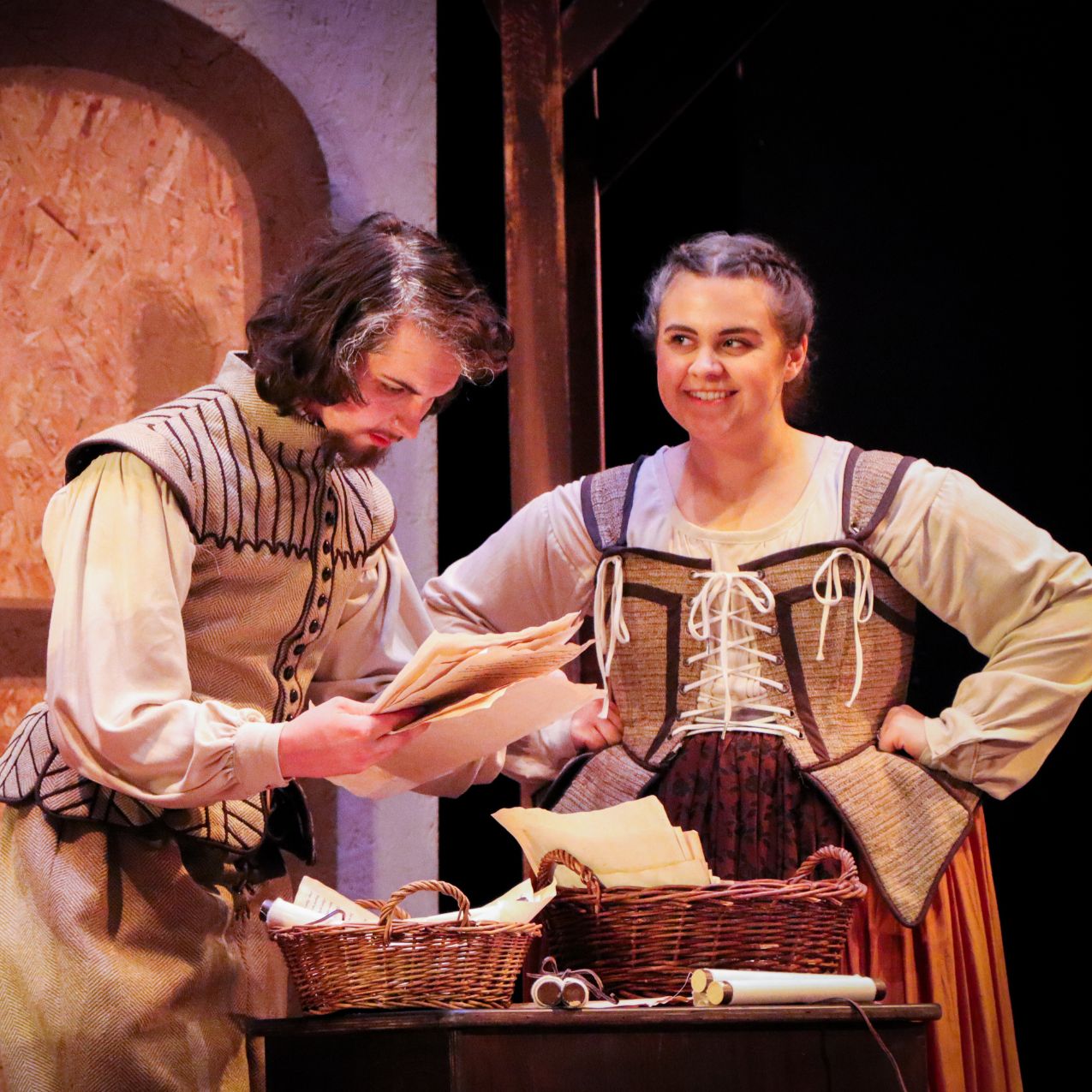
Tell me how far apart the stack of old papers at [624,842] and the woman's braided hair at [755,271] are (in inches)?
43.3

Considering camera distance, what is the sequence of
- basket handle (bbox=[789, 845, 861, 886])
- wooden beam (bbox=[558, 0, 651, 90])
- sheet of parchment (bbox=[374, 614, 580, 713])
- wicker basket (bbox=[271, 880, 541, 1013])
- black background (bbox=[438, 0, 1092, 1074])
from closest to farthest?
1. wicker basket (bbox=[271, 880, 541, 1013])
2. sheet of parchment (bbox=[374, 614, 580, 713])
3. basket handle (bbox=[789, 845, 861, 886])
4. black background (bbox=[438, 0, 1092, 1074])
5. wooden beam (bbox=[558, 0, 651, 90])

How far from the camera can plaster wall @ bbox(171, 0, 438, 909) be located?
3.26 metres

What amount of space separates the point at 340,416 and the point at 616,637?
0.74 meters

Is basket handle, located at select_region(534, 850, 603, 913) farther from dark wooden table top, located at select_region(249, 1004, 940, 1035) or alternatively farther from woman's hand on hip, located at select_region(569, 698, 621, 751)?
woman's hand on hip, located at select_region(569, 698, 621, 751)

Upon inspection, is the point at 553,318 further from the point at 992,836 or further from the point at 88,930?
the point at 88,930

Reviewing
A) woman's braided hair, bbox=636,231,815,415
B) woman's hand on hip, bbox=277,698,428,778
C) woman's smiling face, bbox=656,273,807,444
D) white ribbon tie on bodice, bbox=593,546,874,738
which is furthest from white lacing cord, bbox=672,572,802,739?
woman's hand on hip, bbox=277,698,428,778

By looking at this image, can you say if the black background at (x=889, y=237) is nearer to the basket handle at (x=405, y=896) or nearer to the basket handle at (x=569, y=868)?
the basket handle at (x=569, y=868)

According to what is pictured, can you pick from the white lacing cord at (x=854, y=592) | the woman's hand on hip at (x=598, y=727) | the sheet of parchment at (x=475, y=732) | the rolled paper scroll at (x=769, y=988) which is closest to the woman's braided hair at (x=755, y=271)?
the white lacing cord at (x=854, y=592)

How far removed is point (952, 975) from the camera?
2.45 metres

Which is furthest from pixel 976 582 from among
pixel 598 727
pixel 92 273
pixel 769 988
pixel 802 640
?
pixel 92 273

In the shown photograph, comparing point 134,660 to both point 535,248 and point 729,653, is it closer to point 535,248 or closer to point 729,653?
point 729,653

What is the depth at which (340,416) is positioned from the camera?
2.18 meters

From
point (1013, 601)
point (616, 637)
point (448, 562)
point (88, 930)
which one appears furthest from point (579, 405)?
point (88, 930)

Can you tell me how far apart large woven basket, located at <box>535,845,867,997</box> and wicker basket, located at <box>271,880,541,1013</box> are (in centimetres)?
20
